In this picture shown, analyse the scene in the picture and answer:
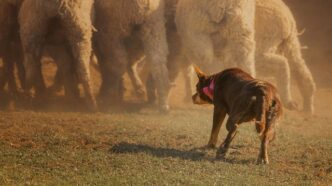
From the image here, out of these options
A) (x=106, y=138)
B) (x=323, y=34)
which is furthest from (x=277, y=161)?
(x=323, y=34)

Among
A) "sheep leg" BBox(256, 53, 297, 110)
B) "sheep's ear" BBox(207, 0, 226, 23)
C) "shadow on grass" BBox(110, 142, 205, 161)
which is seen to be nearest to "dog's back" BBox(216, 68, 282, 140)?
"shadow on grass" BBox(110, 142, 205, 161)

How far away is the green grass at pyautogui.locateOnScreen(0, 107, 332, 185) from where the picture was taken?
591 cm

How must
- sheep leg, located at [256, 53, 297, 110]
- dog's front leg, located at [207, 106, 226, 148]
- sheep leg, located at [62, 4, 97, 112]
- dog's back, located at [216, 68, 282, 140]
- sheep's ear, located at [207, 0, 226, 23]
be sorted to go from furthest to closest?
sheep leg, located at [256, 53, 297, 110]
sheep's ear, located at [207, 0, 226, 23]
sheep leg, located at [62, 4, 97, 112]
dog's front leg, located at [207, 106, 226, 148]
dog's back, located at [216, 68, 282, 140]

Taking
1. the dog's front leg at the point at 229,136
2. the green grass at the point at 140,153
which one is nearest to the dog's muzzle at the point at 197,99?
the green grass at the point at 140,153

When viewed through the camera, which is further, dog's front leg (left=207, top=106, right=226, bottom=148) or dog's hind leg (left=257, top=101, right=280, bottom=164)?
dog's front leg (left=207, top=106, right=226, bottom=148)

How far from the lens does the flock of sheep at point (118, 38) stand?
9.82 meters

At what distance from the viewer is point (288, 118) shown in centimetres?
1052

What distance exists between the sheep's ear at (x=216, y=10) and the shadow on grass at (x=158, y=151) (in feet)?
11.7

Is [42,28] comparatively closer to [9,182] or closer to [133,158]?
[133,158]

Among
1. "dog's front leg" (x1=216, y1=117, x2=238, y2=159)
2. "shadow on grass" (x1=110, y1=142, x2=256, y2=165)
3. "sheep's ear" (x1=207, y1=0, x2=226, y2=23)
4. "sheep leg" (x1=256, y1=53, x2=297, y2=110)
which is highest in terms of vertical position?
"sheep's ear" (x1=207, y1=0, x2=226, y2=23)

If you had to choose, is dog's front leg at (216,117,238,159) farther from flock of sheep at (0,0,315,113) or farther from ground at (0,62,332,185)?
flock of sheep at (0,0,315,113)

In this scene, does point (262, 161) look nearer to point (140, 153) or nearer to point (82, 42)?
point (140, 153)

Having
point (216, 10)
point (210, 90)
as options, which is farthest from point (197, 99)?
point (216, 10)

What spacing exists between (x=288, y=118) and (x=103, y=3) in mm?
3752
